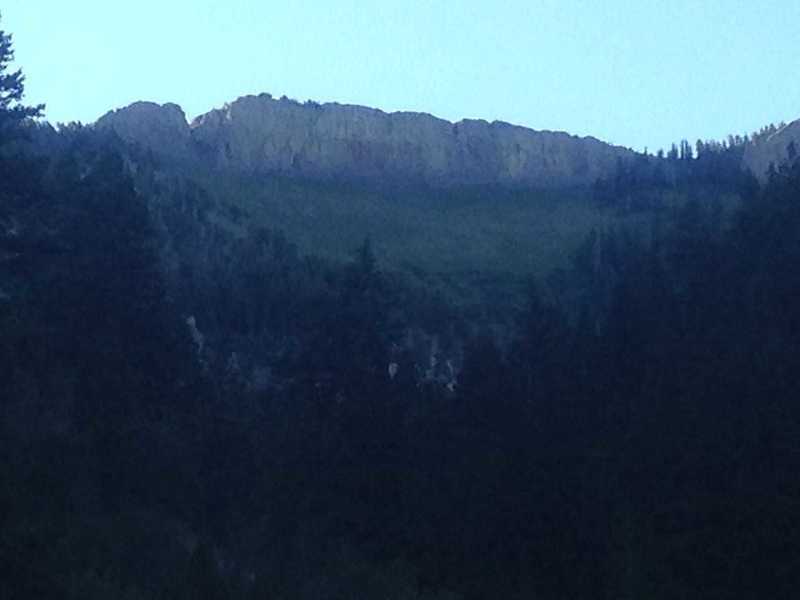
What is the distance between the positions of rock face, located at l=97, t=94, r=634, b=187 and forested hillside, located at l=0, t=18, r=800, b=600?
49.0 meters

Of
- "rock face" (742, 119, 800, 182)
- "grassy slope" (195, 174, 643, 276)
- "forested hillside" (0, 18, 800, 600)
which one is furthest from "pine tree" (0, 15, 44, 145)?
"rock face" (742, 119, 800, 182)

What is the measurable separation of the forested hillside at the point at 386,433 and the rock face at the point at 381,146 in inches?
1929

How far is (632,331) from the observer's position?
37.6m

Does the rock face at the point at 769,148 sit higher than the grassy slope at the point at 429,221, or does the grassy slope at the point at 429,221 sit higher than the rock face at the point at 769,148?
the rock face at the point at 769,148

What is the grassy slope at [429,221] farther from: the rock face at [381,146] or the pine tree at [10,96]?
the pine tree at [10,96]

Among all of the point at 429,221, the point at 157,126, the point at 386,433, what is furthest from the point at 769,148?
the point at 386,433

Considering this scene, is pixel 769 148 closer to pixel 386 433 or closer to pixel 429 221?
pixel 429 221

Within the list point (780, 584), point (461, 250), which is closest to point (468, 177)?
point (461, 250)

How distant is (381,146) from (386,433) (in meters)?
63.4

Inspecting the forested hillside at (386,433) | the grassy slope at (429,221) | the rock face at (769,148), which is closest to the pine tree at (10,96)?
the forested hillside at (386,433)

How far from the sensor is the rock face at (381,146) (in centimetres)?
9062

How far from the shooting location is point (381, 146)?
317ft

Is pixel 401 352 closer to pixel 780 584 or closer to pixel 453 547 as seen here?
pixel 453 547

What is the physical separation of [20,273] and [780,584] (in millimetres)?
13376
